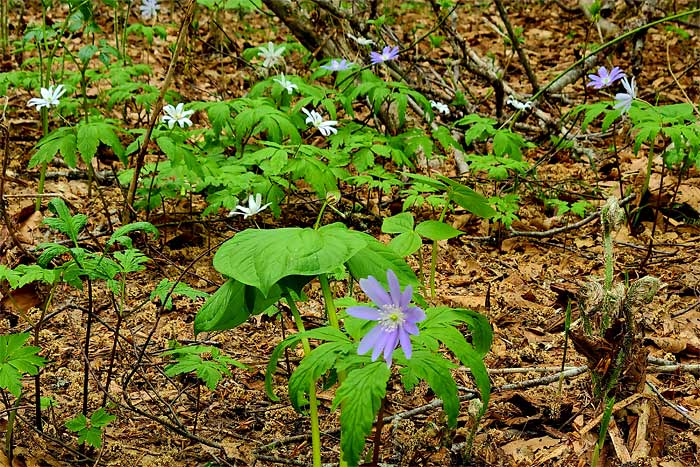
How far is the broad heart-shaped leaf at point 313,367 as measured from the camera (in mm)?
1369

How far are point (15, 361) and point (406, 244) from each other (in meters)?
1.00

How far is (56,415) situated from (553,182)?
307 centimetres

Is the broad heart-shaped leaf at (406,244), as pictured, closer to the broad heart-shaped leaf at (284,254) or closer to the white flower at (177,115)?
the broad heart-shaped leaf at (284,254)

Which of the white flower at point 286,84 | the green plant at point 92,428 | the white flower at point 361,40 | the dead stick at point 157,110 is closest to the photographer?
the green plant at point 92,428

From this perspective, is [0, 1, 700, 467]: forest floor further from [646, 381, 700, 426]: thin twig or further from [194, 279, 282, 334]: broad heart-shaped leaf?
[194, 279, 282, 334]: broad heart-shaped leaf

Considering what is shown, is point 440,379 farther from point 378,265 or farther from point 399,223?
point 399,223

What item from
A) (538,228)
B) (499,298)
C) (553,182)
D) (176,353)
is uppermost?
(553,182)

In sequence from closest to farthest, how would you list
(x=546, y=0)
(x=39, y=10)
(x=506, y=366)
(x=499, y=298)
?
(x=506, y=366), (x=499, y=298), (x=39, y=10), (x=546, y=0)

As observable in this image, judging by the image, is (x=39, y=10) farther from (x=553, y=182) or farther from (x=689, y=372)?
(x=689, y=372)

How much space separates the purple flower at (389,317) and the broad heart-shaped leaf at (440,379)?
2.2 inches

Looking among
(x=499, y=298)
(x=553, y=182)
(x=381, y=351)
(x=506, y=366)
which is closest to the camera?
(x=381, y=351)

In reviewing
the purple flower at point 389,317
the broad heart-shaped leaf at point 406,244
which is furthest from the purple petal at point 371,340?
the broad heart-shaped leaf at point 406,244

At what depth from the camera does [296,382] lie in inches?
53.9

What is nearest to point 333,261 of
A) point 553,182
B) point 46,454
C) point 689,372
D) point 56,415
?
point 46,454
